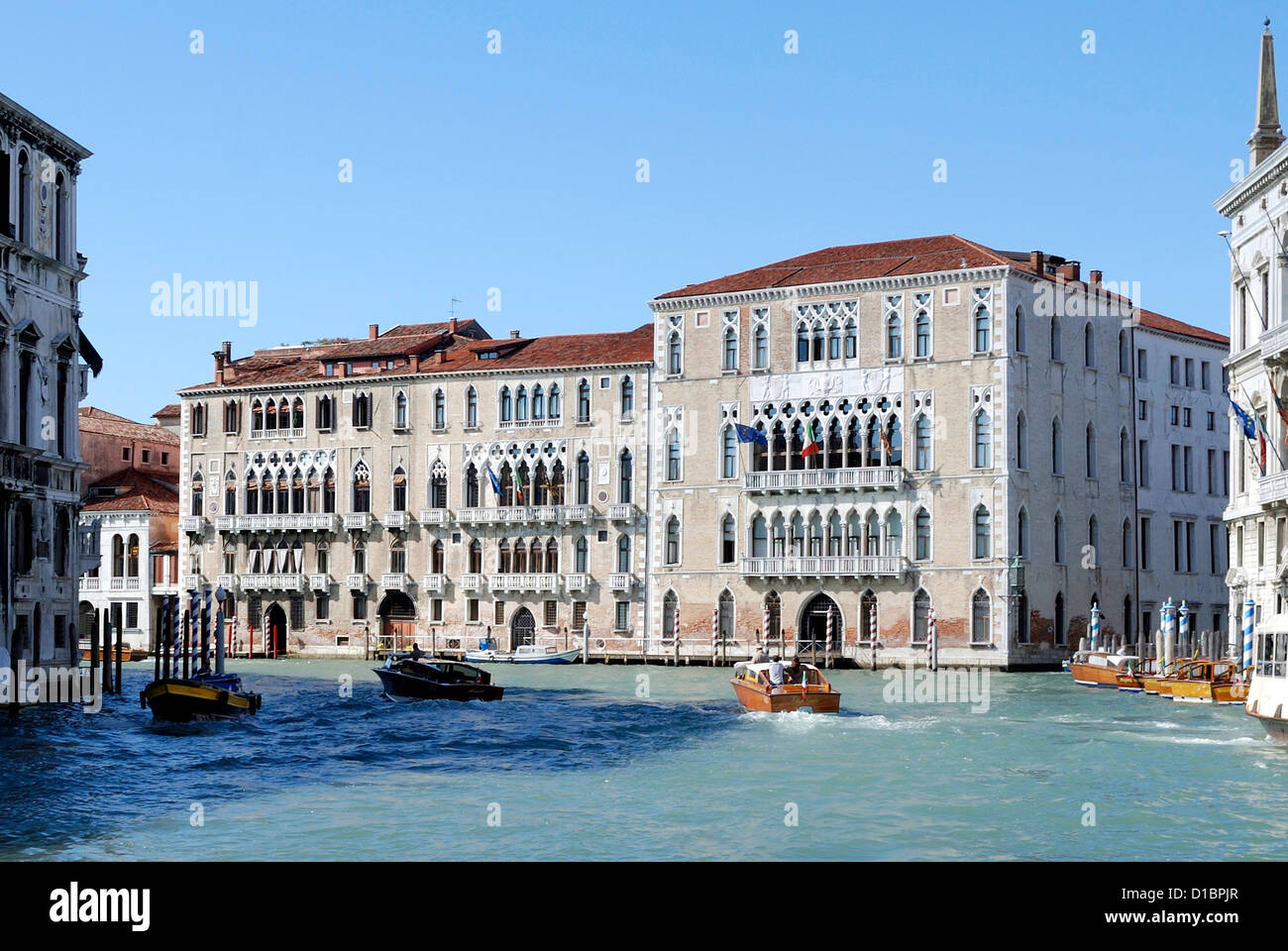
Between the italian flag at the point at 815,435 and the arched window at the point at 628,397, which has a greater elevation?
the arched window at the point at 628,397

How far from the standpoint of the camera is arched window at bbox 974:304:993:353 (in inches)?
1897

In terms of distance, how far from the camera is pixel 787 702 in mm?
30609

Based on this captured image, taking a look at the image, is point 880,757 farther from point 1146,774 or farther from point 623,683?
point 623,683

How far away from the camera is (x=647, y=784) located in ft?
69.3

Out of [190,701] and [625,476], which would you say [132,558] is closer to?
[625,476]

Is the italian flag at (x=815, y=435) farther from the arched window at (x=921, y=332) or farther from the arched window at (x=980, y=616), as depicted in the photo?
the arched window at (x=980, y=616)

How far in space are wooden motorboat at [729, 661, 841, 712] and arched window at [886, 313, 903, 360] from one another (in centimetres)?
1940

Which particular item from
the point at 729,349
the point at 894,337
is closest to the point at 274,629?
the point at 729,349

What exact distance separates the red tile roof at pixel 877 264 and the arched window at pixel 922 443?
4.11 metres

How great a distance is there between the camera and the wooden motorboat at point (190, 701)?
29.8 meters

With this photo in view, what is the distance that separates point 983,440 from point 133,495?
1232 inches

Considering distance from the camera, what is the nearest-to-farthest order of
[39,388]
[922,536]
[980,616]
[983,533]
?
[39,388], [980,616], [983,533], [922,536]

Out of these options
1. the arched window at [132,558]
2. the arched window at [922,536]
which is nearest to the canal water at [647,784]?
the arched window at [922,536]
